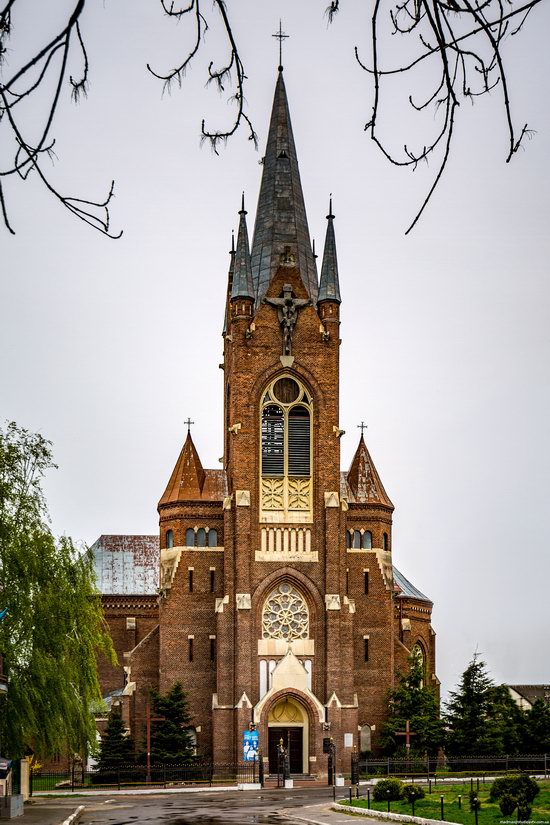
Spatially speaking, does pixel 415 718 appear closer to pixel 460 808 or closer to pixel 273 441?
pixel 273 441

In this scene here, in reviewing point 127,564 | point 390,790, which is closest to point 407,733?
point 390,790

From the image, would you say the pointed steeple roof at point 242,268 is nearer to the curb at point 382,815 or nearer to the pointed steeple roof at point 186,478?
the pointed steeple roof at point 186,478

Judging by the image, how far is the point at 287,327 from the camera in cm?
5834

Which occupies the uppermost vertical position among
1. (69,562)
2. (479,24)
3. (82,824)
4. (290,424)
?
(290,424)

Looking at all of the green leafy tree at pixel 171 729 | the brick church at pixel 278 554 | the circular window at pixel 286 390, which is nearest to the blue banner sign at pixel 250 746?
the brick church at pixel 278 554

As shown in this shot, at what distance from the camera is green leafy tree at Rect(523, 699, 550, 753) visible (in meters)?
54.5

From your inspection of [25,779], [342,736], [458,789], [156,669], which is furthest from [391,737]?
[25,779]

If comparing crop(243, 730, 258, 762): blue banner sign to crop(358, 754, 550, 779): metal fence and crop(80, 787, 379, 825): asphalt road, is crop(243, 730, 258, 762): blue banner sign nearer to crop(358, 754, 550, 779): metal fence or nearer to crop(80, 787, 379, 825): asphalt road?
crop(358, 754, 550, 779): metal fence

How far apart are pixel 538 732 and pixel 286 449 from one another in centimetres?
1724

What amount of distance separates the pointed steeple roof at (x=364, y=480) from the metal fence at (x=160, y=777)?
15.2 m

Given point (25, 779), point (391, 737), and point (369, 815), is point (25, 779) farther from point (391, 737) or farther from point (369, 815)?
point (391, 737)

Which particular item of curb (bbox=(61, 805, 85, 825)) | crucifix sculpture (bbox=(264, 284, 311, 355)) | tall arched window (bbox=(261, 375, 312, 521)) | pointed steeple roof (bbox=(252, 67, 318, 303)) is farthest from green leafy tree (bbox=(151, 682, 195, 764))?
pointed steeple roof (bbox=(252, 67, 318, 303))

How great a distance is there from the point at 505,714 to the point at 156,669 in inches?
657

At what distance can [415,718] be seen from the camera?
5509cm
